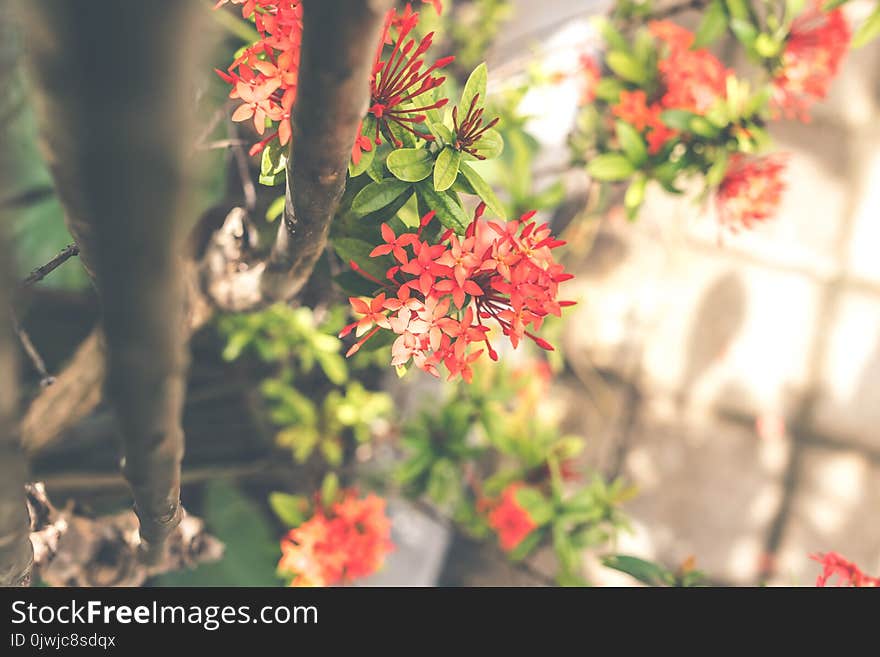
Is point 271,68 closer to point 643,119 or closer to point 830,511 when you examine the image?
point 643,119

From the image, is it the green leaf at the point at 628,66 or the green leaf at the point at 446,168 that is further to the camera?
the green leaf at the point at 628,66

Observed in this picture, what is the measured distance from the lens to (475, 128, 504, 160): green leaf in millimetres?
673

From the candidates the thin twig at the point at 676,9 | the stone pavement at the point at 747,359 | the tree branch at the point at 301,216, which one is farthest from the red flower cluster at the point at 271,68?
the stone pavement at the point at 747,359

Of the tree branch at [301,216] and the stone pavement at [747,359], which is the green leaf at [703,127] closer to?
the tree branch at [301,216]

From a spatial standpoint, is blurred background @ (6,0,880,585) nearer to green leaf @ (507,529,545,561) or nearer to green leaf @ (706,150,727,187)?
green leaf @ (507,529,545,561)

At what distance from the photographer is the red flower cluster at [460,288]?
63cm

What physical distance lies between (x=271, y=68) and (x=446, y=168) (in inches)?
8.1

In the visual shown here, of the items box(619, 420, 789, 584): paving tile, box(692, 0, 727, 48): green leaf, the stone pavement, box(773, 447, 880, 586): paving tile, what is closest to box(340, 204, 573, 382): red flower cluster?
box(692, 0, 727, 48): green leaf

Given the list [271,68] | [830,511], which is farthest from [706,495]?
[271,68]

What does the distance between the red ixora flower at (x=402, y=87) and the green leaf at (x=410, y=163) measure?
0.02m

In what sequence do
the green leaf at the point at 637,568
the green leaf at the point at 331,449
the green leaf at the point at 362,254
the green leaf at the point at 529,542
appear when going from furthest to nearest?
the green leaf at the point at 331,449, the green leaf at the point at 529,542, the green leaf at the point at 637,568, the green leaf at the point at 362,254

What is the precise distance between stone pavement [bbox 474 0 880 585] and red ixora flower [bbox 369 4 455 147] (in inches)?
53.5
